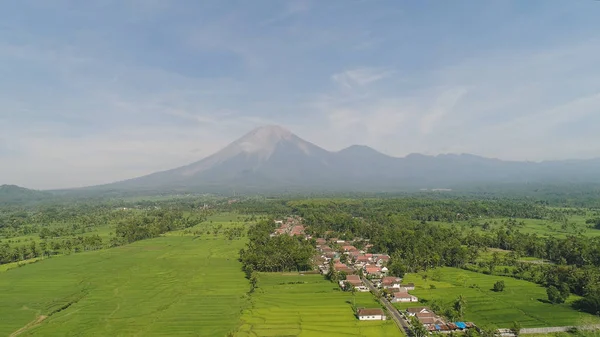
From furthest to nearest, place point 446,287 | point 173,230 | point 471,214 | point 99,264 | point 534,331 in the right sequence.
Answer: point 471,214 → point 173,230 → point 99,264 → point 446,287 → point 534,331

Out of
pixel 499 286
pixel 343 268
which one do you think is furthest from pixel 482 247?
pixel 343 268

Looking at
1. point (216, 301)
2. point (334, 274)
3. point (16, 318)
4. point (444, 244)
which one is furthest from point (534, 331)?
point (16, 318)

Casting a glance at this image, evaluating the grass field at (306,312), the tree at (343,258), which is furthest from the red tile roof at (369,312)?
the tree at (343,258)

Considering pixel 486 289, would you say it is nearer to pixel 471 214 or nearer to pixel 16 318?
pixel 16 318

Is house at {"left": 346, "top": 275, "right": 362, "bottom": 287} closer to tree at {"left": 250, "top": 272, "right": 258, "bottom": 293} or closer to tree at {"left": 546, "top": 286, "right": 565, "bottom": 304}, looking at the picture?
tree at {"left": 250, "top": 272, "right": 258, "bottom": 293}

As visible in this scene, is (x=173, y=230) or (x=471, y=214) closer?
(x=173, y=230)

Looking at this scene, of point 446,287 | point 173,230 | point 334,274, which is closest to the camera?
point 446,287
